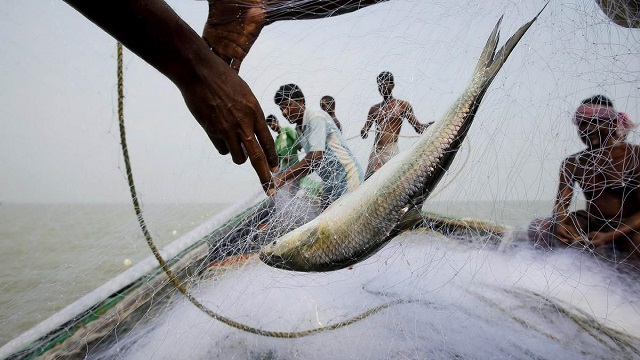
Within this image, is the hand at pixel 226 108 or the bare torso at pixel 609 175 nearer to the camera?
the hand at pixel 226 108

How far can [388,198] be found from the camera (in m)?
1.73

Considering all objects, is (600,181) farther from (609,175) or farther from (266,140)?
(266,140)

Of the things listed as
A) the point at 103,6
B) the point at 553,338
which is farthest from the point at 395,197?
the point at 553,338

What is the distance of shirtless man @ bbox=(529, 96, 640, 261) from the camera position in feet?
6.59

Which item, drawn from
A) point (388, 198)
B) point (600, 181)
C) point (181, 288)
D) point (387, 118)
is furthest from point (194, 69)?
point (600, 181)

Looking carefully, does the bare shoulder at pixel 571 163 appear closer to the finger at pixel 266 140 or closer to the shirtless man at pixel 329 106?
the shirtless man at pixel 329 106

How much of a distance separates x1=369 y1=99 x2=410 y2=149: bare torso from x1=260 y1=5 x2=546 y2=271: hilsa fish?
447mm

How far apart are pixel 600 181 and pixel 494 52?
1409mm

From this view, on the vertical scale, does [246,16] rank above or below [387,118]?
above

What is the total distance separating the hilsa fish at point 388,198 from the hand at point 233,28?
0.84 meters

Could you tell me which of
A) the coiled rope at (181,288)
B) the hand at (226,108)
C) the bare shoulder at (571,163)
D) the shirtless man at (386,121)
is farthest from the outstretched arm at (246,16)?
the bare shoulder at (571,163)

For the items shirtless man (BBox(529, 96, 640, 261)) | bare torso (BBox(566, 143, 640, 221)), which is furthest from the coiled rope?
bare torso (BBox(566, 143, 640, 221))

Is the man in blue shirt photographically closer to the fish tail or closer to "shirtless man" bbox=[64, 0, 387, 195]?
"shirtless man" bbox=[64, 0, 387, 195]

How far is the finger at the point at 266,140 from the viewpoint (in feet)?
4.70
